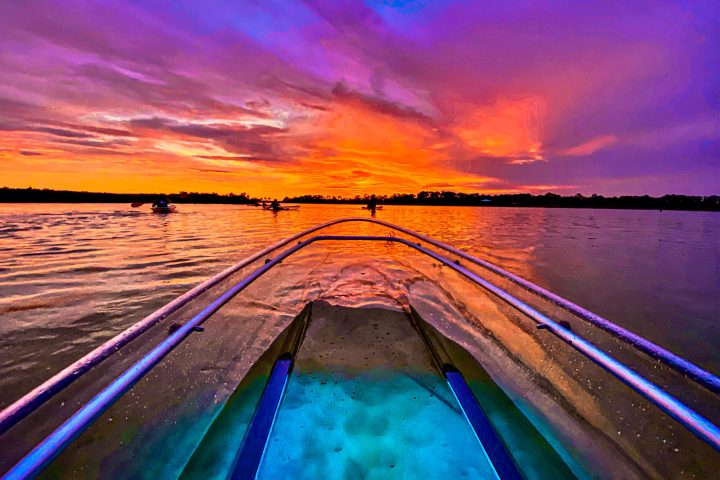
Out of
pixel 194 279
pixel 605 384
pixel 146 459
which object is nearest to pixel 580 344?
pixel 605 384

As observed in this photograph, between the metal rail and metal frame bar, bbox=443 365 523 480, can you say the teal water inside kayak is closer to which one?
metal frame bar, bbox=443 365 523 480

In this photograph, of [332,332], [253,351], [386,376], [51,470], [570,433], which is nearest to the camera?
[51,470]

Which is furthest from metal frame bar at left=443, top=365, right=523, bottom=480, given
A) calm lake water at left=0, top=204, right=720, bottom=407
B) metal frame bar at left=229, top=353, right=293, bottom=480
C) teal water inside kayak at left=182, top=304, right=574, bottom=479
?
calm lake water at left=0, top=204, right=720, bottom=407

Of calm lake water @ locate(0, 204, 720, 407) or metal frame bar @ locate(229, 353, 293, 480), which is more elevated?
metal frame bar @ locate(229, 353, 293, 480)

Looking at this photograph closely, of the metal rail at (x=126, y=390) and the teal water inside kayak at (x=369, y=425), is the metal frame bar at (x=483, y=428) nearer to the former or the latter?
the teal water inside kayak at (x=369, y=425)

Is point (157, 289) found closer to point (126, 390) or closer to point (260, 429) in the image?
point (260, 429)

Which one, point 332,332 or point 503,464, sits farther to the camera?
point 332,332

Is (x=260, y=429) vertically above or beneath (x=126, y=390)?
beneath

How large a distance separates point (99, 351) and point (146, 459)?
1.10 m

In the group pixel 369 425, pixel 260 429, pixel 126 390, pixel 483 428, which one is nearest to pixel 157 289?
pixel 260 429

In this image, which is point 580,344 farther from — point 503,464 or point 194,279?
point 194,279

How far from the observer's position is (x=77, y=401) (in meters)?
2.67

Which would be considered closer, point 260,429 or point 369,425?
point 260,429

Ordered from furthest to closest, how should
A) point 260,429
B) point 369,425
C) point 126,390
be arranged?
point 369,425
point 260,429
point 126,390
